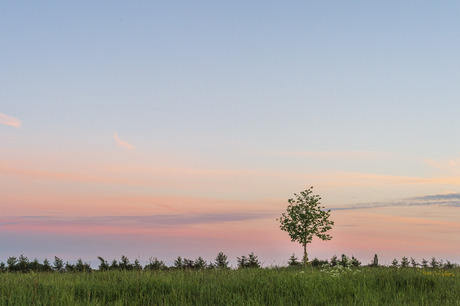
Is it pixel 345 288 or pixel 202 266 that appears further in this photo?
pixel 202 266

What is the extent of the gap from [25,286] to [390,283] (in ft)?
39.6

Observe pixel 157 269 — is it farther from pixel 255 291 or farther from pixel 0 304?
pixel 0 304

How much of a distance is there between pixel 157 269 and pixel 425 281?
1032 centimetres

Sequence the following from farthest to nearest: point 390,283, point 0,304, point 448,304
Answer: point 390,283 → point 448,304 → point 0,304

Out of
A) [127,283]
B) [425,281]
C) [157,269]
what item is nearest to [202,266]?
[157,269]

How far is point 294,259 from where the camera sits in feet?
103

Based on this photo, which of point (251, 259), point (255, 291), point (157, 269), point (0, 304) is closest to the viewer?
point (0, 304)

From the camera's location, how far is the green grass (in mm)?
12344

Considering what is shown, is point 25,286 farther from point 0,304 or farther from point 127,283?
point 127,283

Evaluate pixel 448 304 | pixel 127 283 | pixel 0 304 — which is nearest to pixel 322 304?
pixel 448 304

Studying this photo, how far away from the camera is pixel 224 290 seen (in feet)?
43.9

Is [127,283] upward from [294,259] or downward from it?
upward

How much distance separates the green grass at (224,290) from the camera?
12.3m

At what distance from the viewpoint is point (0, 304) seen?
11500 mm
